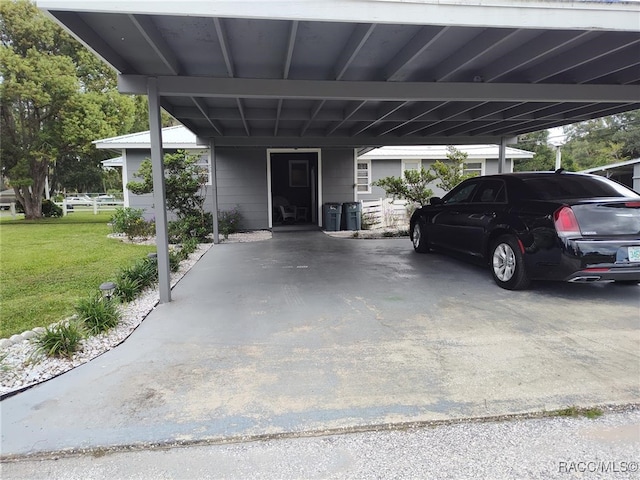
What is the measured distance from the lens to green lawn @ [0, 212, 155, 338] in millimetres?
4703

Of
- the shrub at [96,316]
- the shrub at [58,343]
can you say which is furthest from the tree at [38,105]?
the shrub at [58,343]

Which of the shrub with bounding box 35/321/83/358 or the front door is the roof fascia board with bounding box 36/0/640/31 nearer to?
the shrub with bounding box 35/321/83/358

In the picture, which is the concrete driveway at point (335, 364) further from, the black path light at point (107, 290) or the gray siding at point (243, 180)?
the gray siding at point (243, 180)

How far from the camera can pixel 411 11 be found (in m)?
3.31

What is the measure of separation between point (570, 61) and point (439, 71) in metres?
1.51

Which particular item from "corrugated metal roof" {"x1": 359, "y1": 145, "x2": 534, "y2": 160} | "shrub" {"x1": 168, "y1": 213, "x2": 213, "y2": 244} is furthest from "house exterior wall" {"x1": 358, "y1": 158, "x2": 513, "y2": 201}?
"shrub" {"x1": 168, "y1": 213, "x2": 213, "y2": 244}

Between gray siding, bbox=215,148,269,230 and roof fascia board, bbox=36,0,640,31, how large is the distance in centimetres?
948

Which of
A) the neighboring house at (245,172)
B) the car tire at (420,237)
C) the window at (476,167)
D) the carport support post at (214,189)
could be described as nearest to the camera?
the car tire at (420,237)

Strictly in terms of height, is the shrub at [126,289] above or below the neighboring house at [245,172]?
below

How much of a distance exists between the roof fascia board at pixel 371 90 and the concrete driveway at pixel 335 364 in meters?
2.51

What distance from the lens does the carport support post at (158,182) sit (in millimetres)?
4738

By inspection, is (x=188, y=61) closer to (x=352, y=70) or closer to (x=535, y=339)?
(x=352, y=70)

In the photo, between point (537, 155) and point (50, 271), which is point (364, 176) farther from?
point (537, 155)

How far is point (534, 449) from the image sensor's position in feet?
7.22
